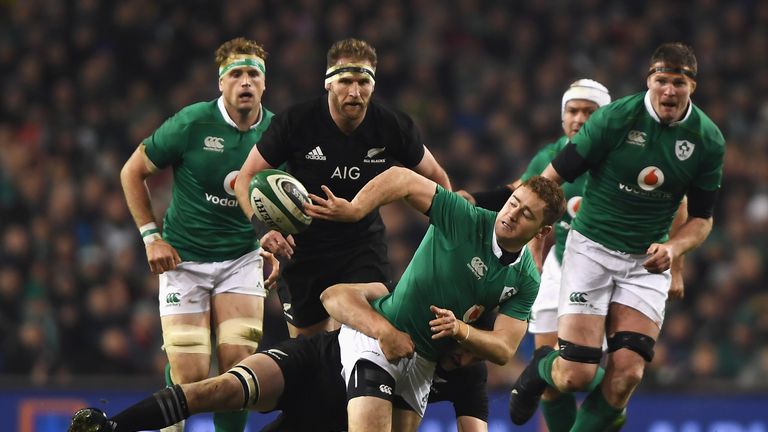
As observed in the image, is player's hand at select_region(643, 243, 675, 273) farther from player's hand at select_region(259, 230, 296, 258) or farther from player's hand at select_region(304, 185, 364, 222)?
player's hand at select_region(259, 230, 296, 258)

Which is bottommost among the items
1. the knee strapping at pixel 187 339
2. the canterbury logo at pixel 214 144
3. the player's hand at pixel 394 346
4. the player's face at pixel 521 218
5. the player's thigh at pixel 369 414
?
the player's thigh at pixel 369 414

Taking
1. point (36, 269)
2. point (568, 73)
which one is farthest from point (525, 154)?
point (36, 269)

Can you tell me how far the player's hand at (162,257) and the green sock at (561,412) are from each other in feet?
8.59

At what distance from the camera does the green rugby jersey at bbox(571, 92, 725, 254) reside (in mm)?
7363

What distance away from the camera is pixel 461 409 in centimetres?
732

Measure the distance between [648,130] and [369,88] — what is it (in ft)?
5.36

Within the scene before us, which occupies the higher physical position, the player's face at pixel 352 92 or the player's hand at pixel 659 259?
the player's face at pixel 352 92

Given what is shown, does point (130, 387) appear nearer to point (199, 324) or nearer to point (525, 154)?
point (199, 324)

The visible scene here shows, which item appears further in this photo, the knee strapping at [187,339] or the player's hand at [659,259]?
the knee strapping at [187,339]

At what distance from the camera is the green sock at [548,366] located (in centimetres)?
785

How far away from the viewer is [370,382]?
21.3 feet

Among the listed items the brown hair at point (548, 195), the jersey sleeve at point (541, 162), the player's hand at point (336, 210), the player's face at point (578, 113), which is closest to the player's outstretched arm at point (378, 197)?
the player's hand at point (336, 210)

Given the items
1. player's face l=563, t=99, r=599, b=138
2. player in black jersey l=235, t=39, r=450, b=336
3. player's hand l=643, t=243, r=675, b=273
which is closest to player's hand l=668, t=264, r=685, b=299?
player's hand l=643, t=243, r=675, b=273

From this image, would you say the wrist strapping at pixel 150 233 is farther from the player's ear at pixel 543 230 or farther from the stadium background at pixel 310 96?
the stadium background at pixel 310 96
